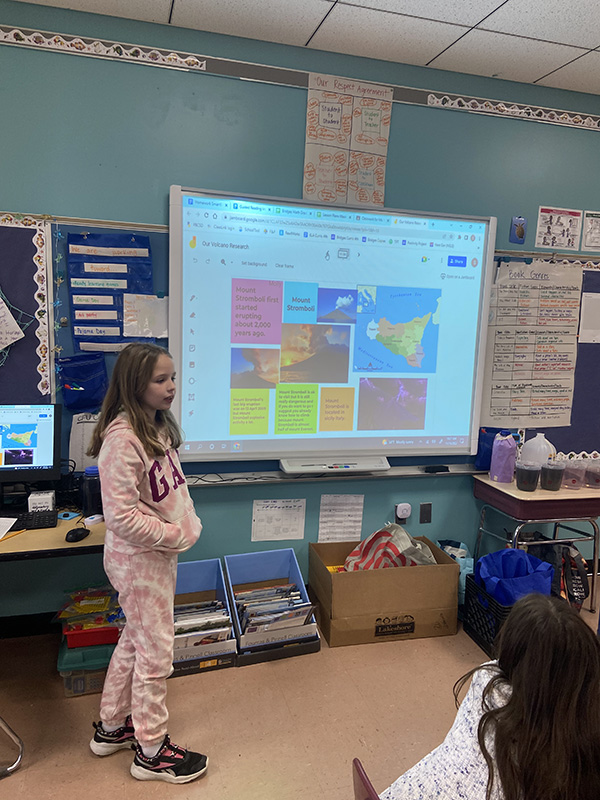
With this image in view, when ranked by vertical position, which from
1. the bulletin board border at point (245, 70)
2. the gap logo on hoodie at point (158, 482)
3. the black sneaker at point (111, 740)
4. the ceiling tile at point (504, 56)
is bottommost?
the black sneaker at point (111, 740)

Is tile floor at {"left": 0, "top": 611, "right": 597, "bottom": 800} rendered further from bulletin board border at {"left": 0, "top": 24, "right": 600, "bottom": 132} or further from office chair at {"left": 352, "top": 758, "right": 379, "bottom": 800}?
bulletin board border at {"left": 0, "top": 24, "right": 600, "bottom": 132}

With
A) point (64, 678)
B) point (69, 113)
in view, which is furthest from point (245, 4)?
point (64, 678)

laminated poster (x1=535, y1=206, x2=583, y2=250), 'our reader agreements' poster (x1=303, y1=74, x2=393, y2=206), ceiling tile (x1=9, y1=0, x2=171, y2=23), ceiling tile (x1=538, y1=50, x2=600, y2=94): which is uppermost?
ceiling tile (x1=538, y1=50, x2=600, y2=94)

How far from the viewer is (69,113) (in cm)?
222

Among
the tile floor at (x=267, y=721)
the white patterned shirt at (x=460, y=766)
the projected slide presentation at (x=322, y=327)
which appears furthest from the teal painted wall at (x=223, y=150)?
the white patterned shirt at (x=460, y=766)

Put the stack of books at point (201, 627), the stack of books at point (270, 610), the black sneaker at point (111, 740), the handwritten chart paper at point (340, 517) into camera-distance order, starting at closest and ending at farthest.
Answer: the black sneaker at point (111, 740), the stack of books at point (201, 627), the stack of books at point (270, 610), the handwritten chart paper at point (340, 517)

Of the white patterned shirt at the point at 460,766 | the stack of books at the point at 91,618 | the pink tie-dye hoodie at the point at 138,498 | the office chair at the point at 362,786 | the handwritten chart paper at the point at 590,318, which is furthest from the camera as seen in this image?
the handwritten chart paper at the point at 590,318

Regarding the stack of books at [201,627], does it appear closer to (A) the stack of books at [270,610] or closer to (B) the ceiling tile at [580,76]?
(A) the stack of books at [270,610]

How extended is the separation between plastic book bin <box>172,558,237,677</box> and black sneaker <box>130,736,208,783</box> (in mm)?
473

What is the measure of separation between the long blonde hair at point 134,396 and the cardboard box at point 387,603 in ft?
3.90

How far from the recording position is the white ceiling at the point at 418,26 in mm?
2104

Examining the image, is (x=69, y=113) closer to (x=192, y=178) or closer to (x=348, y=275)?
(x=192, y=178)

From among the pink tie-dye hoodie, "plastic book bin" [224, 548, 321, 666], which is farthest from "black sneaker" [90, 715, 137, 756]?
the pink tie-dye hoodie

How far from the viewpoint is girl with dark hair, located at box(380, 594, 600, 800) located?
915 millimetres
